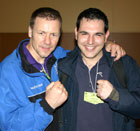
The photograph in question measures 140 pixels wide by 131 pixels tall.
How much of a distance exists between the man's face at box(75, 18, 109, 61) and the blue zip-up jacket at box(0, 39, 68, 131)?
0.61 metres

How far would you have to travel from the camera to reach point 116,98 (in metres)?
1.35

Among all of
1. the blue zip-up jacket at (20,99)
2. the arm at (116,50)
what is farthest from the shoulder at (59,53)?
the arm at (116,50)

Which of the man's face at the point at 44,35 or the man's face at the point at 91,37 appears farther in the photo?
the man's face at the point at 91,37

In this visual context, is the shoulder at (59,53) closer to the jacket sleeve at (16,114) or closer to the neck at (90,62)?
the neck at (90,62)

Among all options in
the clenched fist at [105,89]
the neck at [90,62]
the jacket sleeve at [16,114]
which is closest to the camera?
the jacket sleeve at [16,114]

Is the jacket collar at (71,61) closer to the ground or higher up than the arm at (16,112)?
higher up

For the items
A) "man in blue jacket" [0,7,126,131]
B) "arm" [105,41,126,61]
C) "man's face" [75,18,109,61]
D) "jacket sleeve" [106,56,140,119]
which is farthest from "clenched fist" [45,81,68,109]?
"arm" [105,41,126,61]

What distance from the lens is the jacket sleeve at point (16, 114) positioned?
118cm

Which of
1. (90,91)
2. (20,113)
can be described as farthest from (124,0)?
(20,113)

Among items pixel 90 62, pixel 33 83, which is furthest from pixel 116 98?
pixel 33 83

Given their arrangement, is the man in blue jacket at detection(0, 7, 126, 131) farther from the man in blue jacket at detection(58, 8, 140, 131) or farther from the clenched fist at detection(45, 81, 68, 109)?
the man in blue jacket at detection(58, 8, 140, 131)

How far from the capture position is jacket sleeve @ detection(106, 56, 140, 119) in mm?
1341

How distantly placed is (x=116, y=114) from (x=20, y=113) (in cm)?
100

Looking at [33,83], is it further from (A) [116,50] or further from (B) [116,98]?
(A) [116,50]
